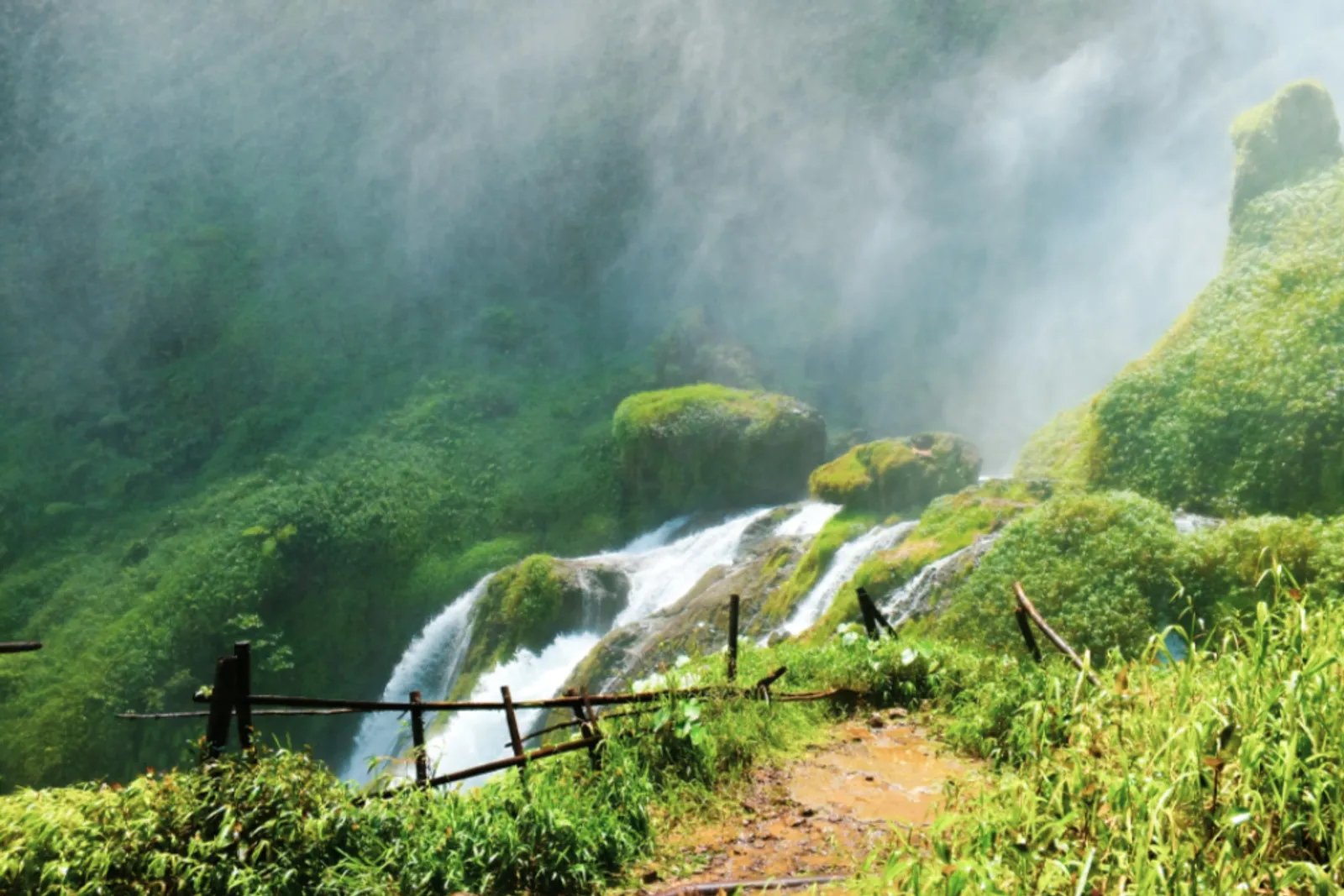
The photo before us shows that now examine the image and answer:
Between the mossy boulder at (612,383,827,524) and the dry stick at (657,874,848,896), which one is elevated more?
the mossy boulder at (612,383,827,524)

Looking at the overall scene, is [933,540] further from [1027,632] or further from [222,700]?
[222,700]

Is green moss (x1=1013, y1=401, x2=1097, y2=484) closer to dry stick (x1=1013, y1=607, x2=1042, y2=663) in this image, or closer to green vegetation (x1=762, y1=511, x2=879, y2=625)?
green vegetation (x1=762, y1=511, x2=879, y2=625)

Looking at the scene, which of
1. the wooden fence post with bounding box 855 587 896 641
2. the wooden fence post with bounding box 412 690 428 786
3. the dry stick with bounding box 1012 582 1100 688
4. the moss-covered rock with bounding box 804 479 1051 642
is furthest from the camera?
the moss-covered rock with bounding box 804 479 1051 642

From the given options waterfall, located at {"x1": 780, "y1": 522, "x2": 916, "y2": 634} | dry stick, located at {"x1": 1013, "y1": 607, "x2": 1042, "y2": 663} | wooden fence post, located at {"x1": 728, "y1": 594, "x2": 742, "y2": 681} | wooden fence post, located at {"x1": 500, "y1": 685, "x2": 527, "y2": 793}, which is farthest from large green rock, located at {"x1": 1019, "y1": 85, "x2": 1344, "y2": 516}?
wooden fence post, located at {"x1": 500, "y1": 685, "x2": 527, "y2": 793}

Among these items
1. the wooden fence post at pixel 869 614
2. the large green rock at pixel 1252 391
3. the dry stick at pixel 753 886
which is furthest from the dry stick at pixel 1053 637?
the large green rock at pixel 1252 391

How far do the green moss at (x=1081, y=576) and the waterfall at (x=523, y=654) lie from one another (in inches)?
233

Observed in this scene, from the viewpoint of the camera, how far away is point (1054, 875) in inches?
100

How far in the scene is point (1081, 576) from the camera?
810 cm

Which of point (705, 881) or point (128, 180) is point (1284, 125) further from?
point (128, 180)

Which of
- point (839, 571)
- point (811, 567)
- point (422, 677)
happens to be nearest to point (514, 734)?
point (839, 571)

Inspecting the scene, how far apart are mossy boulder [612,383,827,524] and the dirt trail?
48.7 feet

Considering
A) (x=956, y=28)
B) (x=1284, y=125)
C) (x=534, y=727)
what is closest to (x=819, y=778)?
(x=534, y=727)

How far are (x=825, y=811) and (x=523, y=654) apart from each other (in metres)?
11.9

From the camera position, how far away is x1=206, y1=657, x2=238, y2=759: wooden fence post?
378 cm
